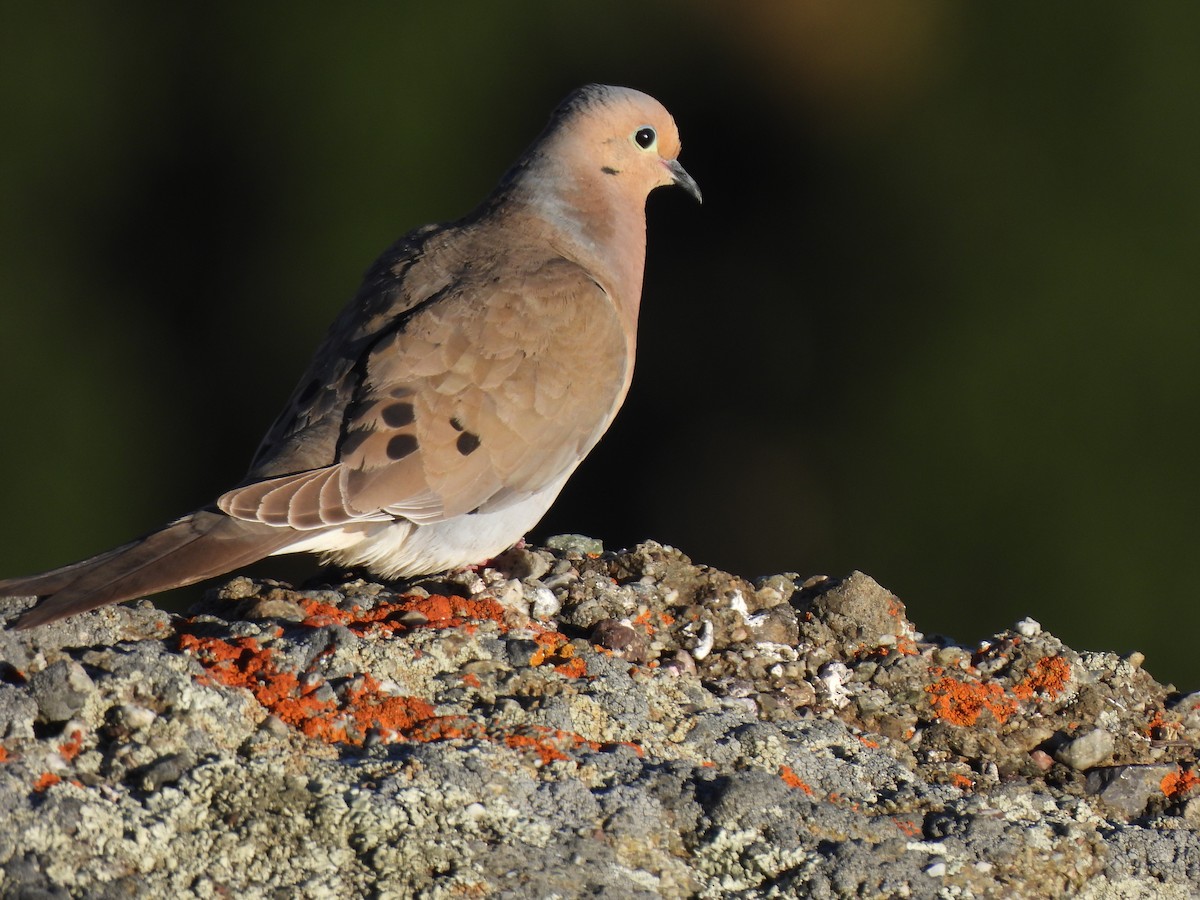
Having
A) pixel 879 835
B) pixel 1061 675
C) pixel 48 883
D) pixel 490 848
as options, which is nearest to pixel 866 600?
pixel 1061 675

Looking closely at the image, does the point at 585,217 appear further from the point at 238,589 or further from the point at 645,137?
the point at 238,589

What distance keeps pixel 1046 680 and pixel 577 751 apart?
1097mm

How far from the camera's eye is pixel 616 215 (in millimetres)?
4484

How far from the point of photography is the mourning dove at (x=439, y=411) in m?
3.19

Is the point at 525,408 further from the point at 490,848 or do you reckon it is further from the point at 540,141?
the point at 490,848

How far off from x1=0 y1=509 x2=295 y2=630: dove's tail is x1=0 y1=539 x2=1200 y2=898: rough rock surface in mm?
56

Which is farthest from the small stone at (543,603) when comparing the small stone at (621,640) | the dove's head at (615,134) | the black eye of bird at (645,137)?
the black eye of bird at (645,137)

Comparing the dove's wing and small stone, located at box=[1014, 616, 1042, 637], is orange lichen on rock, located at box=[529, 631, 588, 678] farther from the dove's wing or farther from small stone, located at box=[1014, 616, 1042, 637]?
small stone, located at box=[1014, 616, 1042, 637]

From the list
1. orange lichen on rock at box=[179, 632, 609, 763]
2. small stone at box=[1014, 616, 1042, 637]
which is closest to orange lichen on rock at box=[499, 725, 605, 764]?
orange lichen on rock at box=[179, 632, 609, 763]

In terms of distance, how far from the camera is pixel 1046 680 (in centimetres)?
295

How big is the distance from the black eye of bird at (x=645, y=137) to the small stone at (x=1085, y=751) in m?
2.56

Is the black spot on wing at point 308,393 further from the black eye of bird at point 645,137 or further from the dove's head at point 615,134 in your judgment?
the black eye of bird at point 645,137

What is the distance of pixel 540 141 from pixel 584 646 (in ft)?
7.27

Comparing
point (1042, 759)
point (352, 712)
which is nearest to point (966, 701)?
point (1042, 759)
